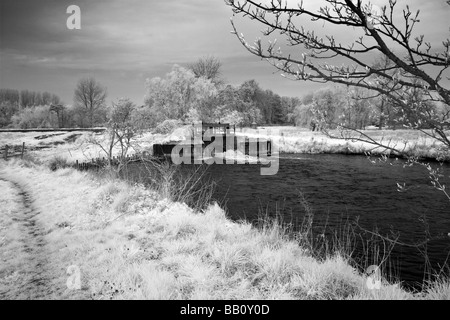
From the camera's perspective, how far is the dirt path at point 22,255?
14.3 feet

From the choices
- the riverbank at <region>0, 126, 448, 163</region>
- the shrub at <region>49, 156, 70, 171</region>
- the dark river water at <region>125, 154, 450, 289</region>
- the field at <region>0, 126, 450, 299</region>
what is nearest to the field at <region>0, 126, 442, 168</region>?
the riverbank at <region>0, 126, 448, 163</region>

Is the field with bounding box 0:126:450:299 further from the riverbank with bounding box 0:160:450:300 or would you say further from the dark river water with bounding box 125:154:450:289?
the dark river water with bounding box 125:154:450:289

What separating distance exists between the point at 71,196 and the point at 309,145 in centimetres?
3054

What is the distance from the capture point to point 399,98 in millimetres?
2691

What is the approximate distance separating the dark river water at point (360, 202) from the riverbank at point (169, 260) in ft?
5.06

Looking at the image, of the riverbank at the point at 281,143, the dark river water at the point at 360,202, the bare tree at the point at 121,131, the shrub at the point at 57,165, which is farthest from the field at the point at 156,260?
the riverbank at the point at 281,143

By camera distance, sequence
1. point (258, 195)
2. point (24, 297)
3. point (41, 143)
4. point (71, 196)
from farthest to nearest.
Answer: point (41, 143) → point (258, 195) → point (71, 196) → point (24, 297)

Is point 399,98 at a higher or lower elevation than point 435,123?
higher

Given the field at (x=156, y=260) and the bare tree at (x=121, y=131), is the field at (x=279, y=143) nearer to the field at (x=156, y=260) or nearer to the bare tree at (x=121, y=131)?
the bare tree at (x=121, y=131)
